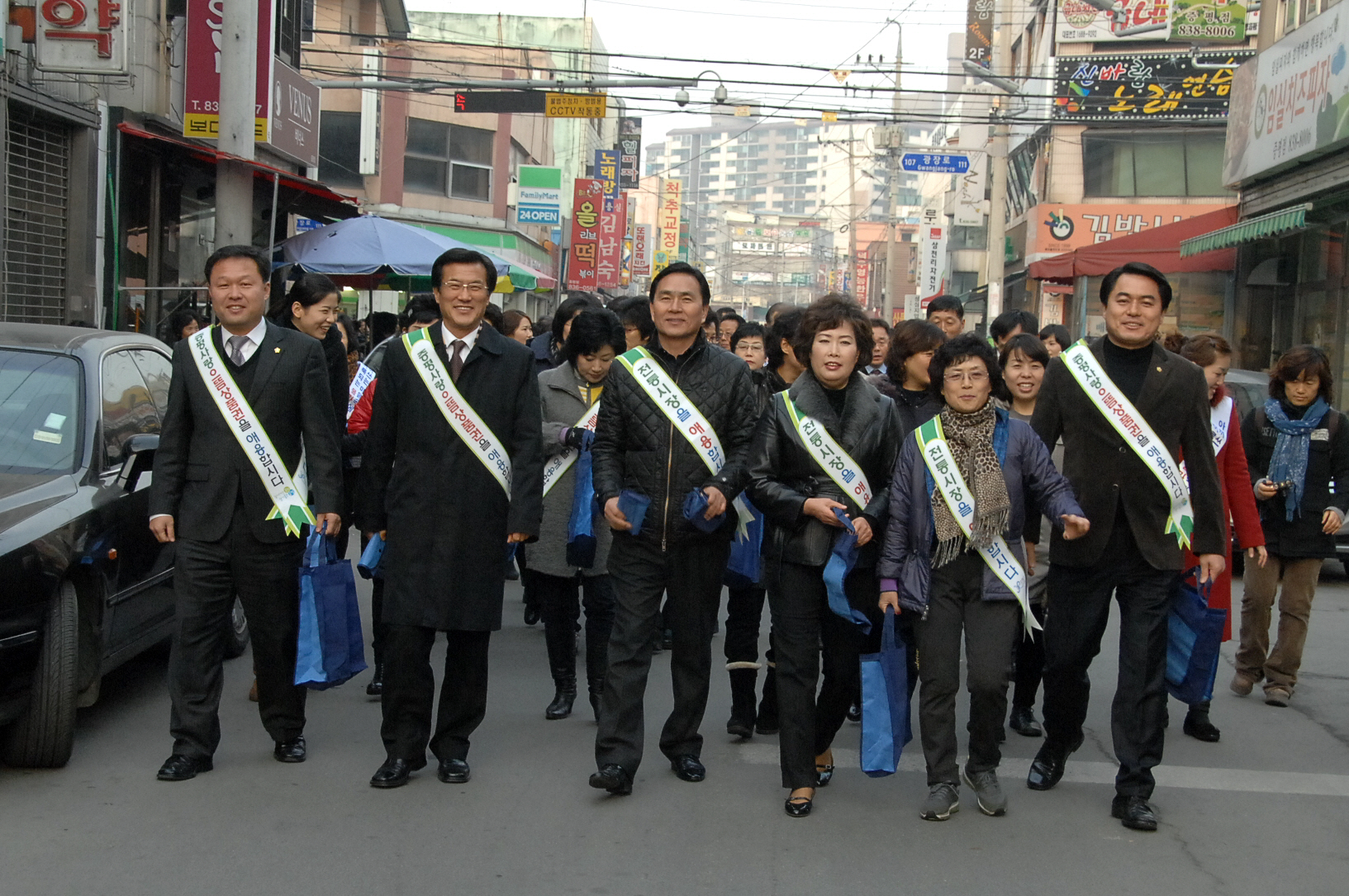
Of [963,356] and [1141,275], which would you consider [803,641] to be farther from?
[1141,275]

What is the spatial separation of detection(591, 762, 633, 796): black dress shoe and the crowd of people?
0.6 inches

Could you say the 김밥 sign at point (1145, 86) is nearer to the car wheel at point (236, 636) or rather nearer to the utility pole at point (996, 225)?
the utility pole at point (996, 225)

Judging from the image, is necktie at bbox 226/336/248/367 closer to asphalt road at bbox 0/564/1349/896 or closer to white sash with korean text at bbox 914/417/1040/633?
asphalt road at bbox 0/564/1349/896

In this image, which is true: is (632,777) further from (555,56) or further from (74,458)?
(555,56)

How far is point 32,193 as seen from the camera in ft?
39.9

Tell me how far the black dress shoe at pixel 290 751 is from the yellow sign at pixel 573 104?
15.1m

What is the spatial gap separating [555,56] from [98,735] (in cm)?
3746

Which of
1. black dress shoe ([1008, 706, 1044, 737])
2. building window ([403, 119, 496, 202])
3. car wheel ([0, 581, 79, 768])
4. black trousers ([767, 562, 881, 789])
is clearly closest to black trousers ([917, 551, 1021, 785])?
black trousers ([767, 562, 881, 789])

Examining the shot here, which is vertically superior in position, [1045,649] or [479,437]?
[479,437]

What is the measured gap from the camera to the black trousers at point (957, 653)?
467 centimetres

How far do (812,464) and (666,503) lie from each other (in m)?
0.55

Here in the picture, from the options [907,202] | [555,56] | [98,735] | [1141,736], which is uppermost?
[907,202]

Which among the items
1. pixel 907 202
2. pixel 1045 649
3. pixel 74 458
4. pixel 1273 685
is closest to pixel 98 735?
pixel 74 458

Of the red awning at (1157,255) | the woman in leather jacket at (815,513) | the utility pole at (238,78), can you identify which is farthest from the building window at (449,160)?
the woman in leather jacket at (815,513)
